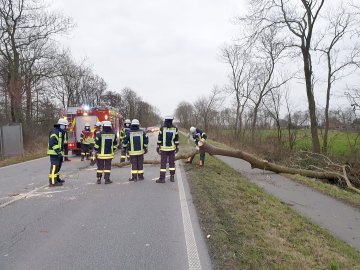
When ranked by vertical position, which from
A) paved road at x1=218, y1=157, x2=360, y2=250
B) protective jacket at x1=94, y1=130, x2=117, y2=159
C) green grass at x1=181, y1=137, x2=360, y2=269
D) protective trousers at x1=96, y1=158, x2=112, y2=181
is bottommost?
paved road at x1=218, y1=157, x2=360, y2=250

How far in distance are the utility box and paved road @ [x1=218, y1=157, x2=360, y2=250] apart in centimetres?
1497

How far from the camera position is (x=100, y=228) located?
5340mm

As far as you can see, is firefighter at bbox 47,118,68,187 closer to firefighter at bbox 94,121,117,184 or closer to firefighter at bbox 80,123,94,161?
firefighter at bbox 94,121,117,184

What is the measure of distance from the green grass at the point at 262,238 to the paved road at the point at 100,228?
26 centimetres

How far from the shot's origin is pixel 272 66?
32.6 m

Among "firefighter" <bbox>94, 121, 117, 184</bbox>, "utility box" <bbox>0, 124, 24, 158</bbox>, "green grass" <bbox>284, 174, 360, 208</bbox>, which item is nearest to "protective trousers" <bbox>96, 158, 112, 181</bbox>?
"firefighter" <bbox>94, 121, 117, 184</bbox>

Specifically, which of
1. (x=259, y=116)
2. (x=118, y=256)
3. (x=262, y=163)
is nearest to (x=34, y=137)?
(x=262, y=163)

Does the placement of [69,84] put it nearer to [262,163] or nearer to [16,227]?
[262,163]

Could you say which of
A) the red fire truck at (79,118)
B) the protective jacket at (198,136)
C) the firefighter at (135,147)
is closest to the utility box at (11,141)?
the red fire truck at (79,118)

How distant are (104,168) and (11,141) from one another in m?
13.4

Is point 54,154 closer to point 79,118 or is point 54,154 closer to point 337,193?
point 337,193

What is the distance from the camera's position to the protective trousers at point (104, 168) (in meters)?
9.55

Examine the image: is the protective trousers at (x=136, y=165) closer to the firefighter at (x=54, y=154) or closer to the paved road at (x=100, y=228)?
the paved road at (x=100, y=228)

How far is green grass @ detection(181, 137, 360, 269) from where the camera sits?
415cm
